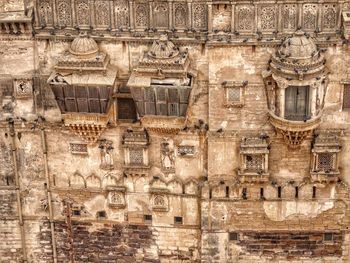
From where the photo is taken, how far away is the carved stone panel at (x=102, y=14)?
16.6 meters

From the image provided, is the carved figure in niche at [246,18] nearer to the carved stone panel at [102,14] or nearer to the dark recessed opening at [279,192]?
the carved stone panel at [102,14]

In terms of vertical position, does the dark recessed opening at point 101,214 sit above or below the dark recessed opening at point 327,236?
above

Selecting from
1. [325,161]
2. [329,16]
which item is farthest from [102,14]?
[325,161]

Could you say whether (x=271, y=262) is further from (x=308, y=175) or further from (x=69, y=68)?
(x=69, y=68)

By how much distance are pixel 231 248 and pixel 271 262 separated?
3.61ft

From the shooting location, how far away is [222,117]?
17.1m

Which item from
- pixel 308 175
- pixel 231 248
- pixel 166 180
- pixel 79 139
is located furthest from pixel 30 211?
pixel 308 175

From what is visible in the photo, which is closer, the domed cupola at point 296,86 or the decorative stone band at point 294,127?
the domed cupola at point 296,86

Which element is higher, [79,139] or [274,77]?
[274,77]

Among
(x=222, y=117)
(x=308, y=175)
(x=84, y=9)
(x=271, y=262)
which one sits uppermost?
(x=84, y=9)

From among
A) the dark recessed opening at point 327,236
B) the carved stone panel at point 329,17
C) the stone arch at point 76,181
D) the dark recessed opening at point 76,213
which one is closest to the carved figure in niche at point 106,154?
the stone arch at point 76,181

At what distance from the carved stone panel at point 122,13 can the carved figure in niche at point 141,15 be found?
0.23 metres

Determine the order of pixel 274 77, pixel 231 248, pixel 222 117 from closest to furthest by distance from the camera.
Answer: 1. pixel 274 77
2. pixel 222 117
3. pixel 231 248

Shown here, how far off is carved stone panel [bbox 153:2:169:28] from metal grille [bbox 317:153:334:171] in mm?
4764
